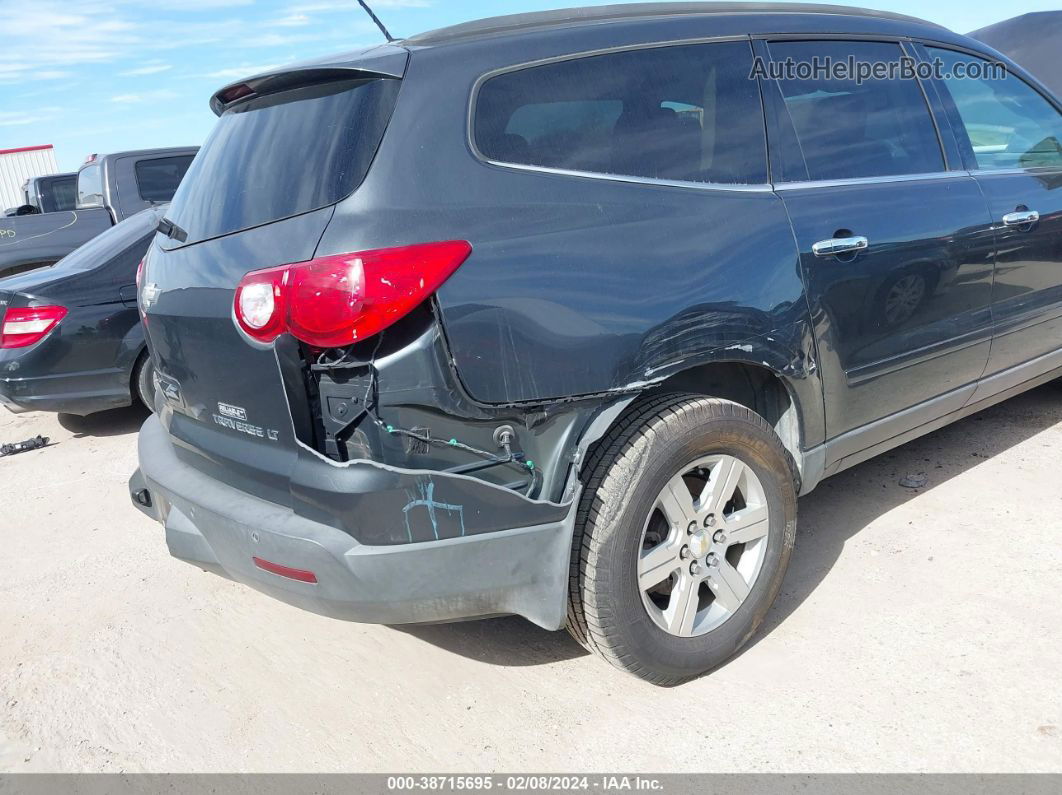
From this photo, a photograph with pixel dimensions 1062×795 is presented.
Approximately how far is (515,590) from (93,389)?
422cm

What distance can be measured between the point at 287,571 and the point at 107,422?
4.57 m

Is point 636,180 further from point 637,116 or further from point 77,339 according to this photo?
point 77,339

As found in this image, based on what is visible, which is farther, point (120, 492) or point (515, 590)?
point (120, 492)

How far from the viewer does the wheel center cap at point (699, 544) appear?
8.48ft

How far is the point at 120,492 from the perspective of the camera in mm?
4703

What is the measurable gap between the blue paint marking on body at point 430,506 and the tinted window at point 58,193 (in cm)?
1160

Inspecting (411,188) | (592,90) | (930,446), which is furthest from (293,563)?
(930,446)

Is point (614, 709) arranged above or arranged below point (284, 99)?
below

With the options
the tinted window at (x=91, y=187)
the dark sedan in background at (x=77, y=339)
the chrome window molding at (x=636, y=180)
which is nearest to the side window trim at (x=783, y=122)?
the chrome window molding at (x=636, y=180)

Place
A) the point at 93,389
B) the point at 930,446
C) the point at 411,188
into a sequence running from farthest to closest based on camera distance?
the point at 93,389 < the point at 930,446 < the point at 411,188

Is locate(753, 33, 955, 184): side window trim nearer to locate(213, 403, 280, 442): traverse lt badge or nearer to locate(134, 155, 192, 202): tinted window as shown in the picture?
locate(213, 403, 280, 442): traverse lt badge

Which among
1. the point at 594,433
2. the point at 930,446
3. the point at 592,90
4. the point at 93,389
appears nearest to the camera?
the point at 594,433

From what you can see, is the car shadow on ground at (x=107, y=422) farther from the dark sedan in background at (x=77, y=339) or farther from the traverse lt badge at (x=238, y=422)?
the traverse lt badge at (x=238, y=422)
